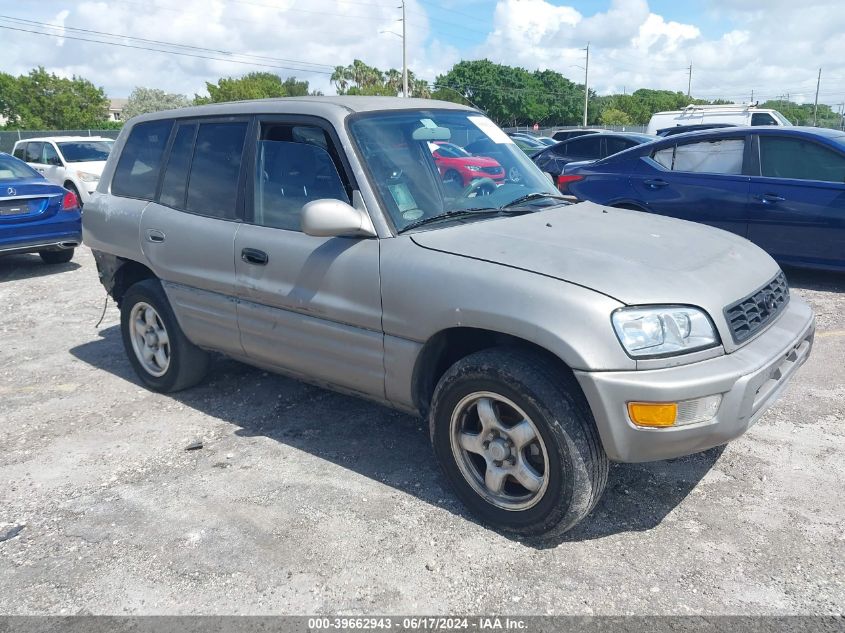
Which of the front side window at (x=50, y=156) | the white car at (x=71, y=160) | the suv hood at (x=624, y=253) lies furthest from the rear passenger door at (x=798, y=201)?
the front side window at (x=50, y=156)

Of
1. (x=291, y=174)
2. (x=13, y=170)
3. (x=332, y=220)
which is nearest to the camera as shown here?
(x=332, y=220)

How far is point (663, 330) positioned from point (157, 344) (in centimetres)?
356

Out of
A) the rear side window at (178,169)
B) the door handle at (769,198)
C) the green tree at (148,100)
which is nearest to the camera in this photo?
the rear side window at (178,169)

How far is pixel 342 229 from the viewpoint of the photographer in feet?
10.9

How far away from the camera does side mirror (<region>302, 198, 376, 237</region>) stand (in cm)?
329

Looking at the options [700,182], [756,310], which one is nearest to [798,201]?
[700,182]

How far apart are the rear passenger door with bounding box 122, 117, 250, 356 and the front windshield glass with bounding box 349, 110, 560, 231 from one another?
0.93 metres

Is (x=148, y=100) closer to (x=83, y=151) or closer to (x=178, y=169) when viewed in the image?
(x=83, y=151)

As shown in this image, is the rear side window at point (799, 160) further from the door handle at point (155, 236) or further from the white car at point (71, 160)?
the white car at point (71, 160)

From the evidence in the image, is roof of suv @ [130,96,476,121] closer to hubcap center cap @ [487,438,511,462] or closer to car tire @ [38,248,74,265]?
hubcap center cap @ [487,438,511,462]

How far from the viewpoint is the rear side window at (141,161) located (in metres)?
4.71

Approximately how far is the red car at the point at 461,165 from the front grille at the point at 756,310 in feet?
4.92

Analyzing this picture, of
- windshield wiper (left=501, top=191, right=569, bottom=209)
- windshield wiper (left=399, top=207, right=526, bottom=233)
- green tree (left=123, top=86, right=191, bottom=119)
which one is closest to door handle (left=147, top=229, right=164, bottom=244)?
windshield wiper (left=399, top=207, right=526, bottom=233)

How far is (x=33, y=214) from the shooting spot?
28.9 feet
